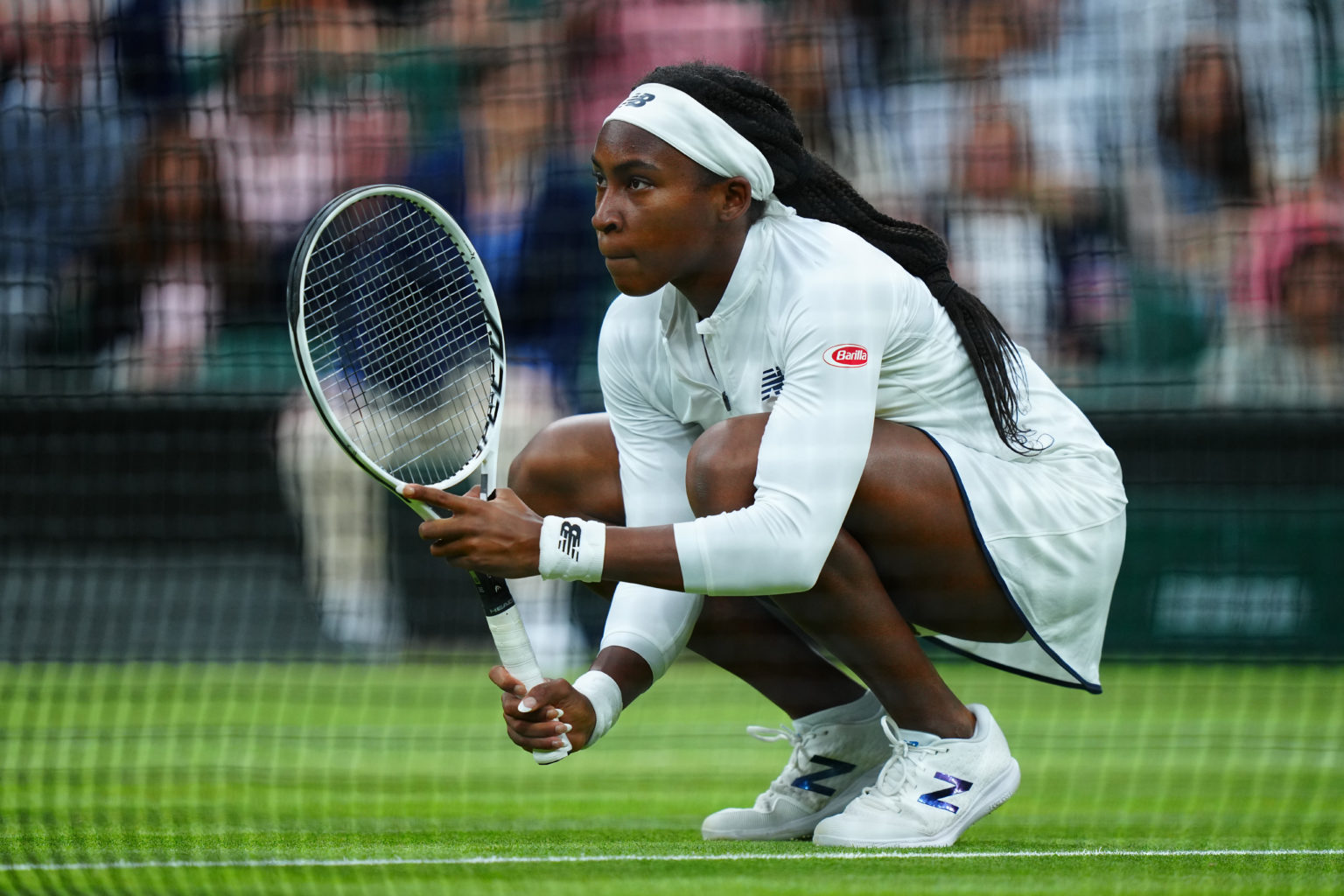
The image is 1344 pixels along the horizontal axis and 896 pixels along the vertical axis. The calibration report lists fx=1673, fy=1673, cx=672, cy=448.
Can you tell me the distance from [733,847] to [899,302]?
2.71ft

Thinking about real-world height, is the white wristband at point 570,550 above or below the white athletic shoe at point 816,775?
above

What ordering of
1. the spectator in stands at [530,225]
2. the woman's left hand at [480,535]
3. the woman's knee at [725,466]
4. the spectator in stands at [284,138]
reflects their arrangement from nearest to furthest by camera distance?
the woman's left hand at [480,535], the woman's knee at [725,466], the spectator in stands at [530,225], the spectator in stands at [284,138]

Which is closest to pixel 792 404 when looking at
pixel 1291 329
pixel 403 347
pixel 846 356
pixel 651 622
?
pixel 846 356

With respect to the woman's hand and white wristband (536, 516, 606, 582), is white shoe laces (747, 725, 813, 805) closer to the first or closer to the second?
the woman's hand

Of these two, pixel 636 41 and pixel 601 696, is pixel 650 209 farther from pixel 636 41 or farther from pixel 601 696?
pixel 636 41

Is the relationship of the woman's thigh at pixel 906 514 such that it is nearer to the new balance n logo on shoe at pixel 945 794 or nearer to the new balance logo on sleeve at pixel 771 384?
the new balance logo on sleeve at pixel 771 384

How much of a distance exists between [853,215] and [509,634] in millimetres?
869

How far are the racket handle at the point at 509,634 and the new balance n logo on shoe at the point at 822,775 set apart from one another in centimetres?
52

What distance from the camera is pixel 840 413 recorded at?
2.24 meters

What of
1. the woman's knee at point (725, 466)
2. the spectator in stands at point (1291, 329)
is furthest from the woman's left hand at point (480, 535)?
the spectator in stands at point (1291, 329)

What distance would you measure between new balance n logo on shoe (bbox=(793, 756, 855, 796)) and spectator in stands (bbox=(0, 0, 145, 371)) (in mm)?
2541

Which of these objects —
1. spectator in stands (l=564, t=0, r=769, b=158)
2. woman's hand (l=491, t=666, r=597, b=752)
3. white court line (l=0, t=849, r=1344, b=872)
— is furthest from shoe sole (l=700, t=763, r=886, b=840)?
spectator in stands (l=564, t=0, r=769, b=158)

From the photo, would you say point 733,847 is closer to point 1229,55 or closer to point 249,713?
point 249,713

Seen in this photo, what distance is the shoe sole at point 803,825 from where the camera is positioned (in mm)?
2559
